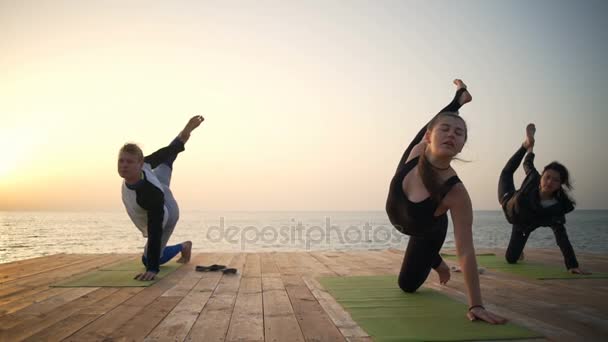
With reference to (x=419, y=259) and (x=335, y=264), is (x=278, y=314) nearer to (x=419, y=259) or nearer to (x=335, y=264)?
(x=419, y=259)

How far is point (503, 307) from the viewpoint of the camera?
2383mm

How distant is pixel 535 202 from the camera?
4.26 metres

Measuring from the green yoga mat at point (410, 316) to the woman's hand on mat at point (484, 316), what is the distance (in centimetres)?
3

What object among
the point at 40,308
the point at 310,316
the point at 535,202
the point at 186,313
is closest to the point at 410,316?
the point at 310,316

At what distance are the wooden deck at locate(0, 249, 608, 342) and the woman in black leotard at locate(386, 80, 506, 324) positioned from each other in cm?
33

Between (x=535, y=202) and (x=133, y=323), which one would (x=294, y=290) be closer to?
(x=133, y=323)

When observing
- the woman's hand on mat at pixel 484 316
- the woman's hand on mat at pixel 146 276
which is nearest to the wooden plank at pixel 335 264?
the woman's hand on mat at pixel 146 276

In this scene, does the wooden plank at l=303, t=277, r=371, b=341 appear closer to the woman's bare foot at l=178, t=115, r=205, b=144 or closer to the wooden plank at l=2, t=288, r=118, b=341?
the wooden plank at l=2, t=288, r=118, b=341

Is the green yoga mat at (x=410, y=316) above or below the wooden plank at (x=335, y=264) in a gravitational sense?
above

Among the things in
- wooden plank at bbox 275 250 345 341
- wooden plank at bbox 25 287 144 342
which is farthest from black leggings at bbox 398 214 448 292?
wooden plank at bbox 25 287 144 342

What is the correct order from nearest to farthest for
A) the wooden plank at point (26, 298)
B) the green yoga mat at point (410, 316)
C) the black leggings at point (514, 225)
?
the green yoga mat at point (410, 316) → the wooden plank at point (26, 298) → the black leggings at point (514, 225)

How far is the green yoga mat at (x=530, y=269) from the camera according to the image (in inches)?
141

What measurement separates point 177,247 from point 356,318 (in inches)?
119

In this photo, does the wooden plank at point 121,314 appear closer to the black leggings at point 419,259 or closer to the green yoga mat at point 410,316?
the green yoga mat at point 410,316
